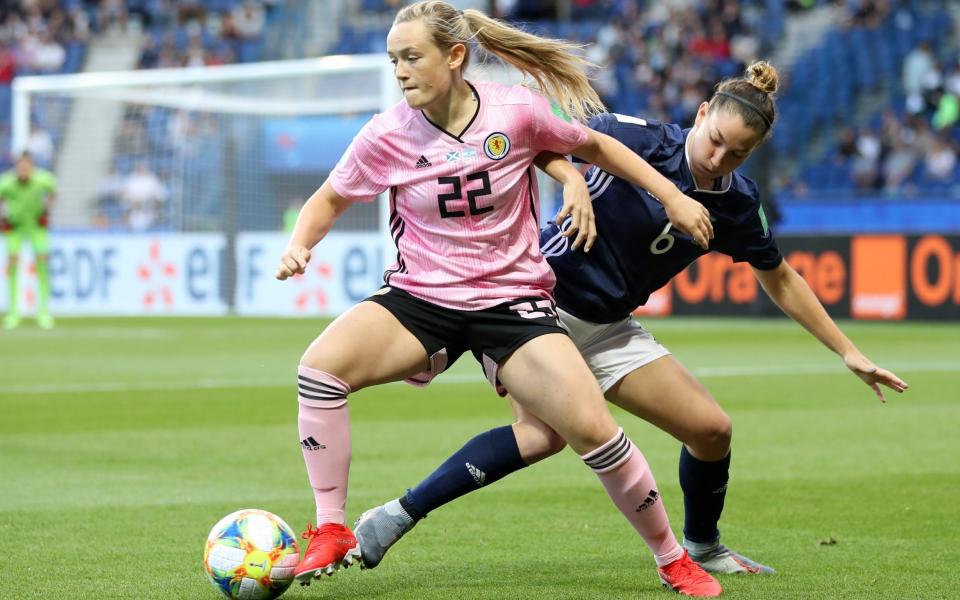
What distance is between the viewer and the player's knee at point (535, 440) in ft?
17.4

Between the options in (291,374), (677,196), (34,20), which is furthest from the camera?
(34,20)

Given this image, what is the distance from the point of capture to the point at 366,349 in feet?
16.3

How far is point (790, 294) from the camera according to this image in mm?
5645

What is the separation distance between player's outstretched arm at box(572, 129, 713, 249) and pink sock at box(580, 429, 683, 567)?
27.5 inches

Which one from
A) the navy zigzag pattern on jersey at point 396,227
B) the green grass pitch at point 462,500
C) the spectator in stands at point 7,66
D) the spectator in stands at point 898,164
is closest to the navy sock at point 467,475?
the green grass pitch at point 462,500

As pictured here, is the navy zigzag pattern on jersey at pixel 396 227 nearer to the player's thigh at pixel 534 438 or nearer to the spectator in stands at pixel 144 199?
the player's thigh at pixel 534 438

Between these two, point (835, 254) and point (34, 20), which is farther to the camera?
point (34, 20)

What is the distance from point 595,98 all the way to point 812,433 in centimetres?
505

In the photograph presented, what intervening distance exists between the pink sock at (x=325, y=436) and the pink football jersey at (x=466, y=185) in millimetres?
439

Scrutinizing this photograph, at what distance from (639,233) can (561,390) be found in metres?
0.87

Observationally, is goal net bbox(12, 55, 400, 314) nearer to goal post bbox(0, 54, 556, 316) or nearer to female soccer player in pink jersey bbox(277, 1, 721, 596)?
goal post bbox(0, 54, 556, 316)

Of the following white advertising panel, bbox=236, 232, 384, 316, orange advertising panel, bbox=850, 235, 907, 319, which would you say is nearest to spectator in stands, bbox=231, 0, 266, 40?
white advertising panel, bbox=236, 232, 384, 316

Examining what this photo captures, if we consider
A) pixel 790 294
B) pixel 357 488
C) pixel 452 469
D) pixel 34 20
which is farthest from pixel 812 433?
pixel 34 20

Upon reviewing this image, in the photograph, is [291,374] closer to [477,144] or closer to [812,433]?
[812,433]
